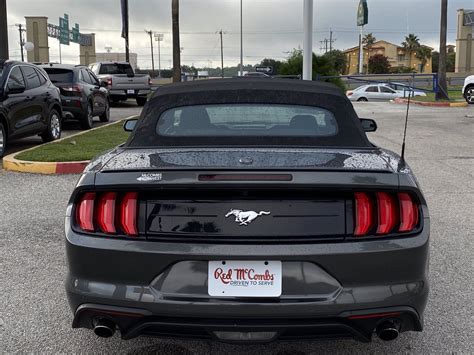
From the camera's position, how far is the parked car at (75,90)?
1420 cm

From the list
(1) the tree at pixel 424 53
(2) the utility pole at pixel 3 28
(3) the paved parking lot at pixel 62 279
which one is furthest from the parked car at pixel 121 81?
(1) the tree at pixel 424 53

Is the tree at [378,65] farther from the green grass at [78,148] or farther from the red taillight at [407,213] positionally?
the red taillight at [407,213]

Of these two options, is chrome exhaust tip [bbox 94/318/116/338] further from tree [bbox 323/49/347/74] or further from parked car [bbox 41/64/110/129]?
tree [bbox 323/49/347/74]

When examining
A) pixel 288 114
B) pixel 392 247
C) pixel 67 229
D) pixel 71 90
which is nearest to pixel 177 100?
pixel 288 114

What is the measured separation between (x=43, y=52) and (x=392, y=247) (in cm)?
5830

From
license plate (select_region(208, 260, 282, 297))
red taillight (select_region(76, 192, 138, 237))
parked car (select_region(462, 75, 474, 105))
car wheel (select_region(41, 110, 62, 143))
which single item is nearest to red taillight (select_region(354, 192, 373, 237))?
license plate (select_region(208, 260, 282, 297))

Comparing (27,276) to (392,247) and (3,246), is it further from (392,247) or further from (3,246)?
(392,247)

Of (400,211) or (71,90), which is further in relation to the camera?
(71,90)

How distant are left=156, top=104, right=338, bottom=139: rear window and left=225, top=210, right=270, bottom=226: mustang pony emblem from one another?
1.07 m

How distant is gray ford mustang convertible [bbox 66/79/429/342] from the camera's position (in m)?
2.66

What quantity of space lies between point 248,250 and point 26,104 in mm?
9030

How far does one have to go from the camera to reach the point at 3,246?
5336 mm

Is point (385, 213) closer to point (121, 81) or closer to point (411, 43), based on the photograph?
point (121, 81)

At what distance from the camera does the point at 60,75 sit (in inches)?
573
